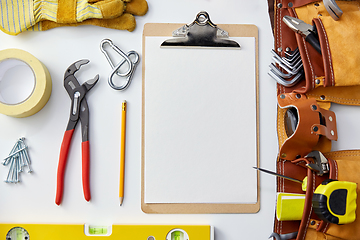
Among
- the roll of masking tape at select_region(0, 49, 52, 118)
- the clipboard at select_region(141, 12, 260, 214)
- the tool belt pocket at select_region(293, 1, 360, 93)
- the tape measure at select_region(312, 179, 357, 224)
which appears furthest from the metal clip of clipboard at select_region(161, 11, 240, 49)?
the tape measure at select_region(312, 179, 357, 224)

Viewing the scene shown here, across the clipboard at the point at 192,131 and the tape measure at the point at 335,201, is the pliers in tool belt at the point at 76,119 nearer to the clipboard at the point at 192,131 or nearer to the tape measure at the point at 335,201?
the clipboard at the point at 192,131

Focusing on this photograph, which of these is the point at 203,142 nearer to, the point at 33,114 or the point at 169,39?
the point at 169,39

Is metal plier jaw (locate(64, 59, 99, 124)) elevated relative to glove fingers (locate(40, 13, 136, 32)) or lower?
lower

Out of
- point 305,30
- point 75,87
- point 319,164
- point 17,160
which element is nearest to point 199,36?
point 305,30

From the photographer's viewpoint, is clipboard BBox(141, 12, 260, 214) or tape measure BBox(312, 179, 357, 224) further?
clipboard BBox(141, 12, 260, 214)

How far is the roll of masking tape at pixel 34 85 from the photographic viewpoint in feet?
2.60

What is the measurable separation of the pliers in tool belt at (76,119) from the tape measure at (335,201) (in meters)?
0.66

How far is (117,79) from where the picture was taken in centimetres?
90

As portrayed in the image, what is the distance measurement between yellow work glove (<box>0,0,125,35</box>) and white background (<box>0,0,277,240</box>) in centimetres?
5

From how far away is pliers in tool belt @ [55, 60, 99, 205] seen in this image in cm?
85

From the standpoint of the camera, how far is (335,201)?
74cm

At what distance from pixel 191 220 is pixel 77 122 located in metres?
0.47

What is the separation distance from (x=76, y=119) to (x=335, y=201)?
0.78 m

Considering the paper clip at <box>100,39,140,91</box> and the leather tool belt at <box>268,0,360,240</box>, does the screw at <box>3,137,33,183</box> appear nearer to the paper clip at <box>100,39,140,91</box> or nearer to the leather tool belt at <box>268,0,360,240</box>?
the paper clip at <box>100,39,140,91</box>
